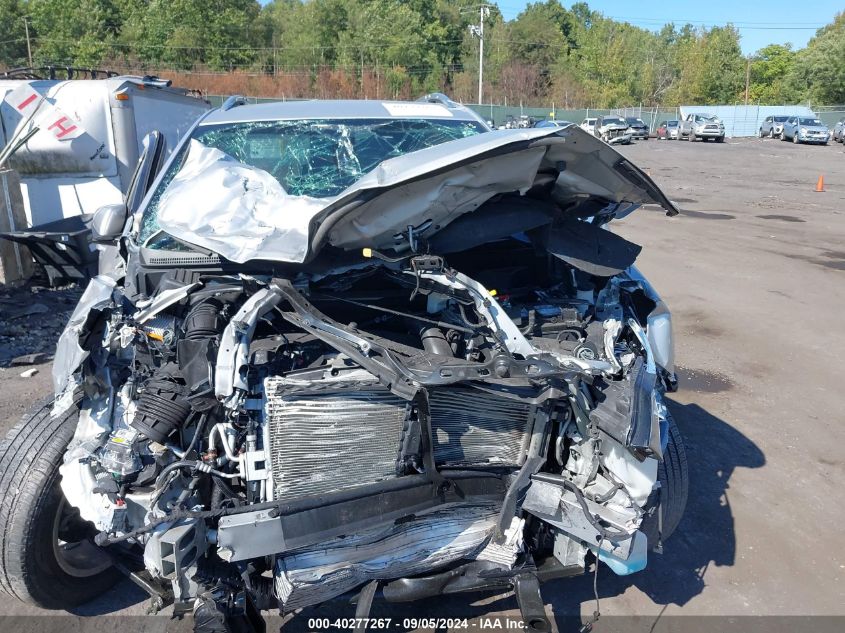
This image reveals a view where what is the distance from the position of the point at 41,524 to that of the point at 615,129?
1484 inches

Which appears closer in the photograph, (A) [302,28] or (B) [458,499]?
(B) [458,499]

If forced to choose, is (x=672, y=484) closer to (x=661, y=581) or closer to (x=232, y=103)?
(x=661, y=581)

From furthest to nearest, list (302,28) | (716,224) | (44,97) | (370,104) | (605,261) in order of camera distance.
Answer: (302,28) → (716,224) → (44,97) → (370,104) → (605,261)

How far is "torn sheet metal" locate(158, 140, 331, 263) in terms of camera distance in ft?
8.25

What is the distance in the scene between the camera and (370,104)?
4145 millimetres

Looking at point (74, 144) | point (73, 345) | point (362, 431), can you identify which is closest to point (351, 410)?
point (362, 431)

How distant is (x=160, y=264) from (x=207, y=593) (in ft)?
4.74

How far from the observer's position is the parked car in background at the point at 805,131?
112 feet

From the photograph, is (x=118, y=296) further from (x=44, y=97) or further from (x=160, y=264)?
(x=44, y=97)

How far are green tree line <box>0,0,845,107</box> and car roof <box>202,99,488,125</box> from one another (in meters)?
37.1

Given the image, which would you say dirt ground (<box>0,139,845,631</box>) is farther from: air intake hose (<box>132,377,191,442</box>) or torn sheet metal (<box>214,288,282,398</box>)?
torn sheet metal (<box>214,288,282,398</box>)

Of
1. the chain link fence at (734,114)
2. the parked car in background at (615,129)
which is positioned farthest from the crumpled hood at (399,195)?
the chain link fence at (734,114)

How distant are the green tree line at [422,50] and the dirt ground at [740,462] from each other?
34801mm

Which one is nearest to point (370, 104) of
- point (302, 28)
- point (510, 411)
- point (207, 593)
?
point (510, 411)
